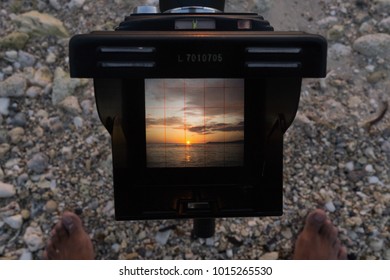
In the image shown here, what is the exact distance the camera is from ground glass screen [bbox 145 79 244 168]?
0.84 metres

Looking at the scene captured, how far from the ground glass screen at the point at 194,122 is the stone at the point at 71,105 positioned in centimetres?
60

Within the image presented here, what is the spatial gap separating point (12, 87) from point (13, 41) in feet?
0.63

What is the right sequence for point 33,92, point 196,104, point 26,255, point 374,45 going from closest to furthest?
point 196,104 → point 26,255 → point 33,92 → point 374,45

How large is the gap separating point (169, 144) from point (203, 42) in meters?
0.29

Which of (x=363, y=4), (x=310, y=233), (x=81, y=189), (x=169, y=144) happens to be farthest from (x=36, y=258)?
(x=363, y=4)

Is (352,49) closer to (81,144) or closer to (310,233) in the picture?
(310,233)

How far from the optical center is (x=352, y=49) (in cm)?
154

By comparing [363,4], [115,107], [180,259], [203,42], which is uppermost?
[363,4]

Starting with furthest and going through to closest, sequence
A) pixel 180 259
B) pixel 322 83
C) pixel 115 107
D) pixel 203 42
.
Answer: pixel 322 83 < pixel 180 259 < pixel 115 107 < pixel 203 42

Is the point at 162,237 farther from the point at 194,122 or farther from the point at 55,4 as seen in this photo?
the point at 55,4

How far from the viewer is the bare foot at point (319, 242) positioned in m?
1.23

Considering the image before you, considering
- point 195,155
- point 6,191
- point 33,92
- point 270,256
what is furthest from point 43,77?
point 270,256

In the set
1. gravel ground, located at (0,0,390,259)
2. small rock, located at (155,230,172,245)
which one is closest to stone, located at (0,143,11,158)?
gravel ground, located at (0,0,390,259)

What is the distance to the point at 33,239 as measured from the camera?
1.21 metres
